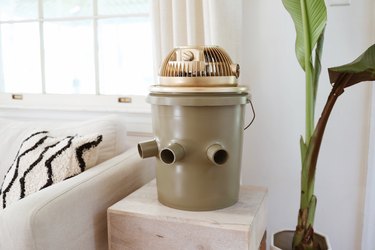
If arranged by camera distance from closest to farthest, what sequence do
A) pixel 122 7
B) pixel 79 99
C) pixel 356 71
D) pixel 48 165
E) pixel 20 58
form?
pixel 356 71, pixel 48 165, pixel 122 7, pixel 79 99, pixel 20 58

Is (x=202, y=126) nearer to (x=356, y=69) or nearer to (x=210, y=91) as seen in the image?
(x=210, y=91)

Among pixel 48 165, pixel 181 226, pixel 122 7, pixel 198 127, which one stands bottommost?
pixel 181 226

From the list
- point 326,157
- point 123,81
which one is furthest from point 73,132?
point 326,157

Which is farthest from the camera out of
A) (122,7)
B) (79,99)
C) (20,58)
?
(20,58)

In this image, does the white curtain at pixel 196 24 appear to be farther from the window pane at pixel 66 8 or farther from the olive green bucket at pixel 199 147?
the window pane at pixel 66 8

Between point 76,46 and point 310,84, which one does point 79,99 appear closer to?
point 76,46

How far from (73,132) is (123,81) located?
538mm

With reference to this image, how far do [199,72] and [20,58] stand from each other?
1512 mm

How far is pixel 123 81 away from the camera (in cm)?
197

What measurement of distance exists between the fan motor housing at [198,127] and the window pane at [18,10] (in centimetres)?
130

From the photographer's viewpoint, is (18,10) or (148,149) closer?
(148,149)

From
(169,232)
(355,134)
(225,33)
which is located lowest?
(169,232)

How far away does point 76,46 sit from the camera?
2027 millimetres

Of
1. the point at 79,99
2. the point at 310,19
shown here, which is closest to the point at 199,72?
the point at 310,19
